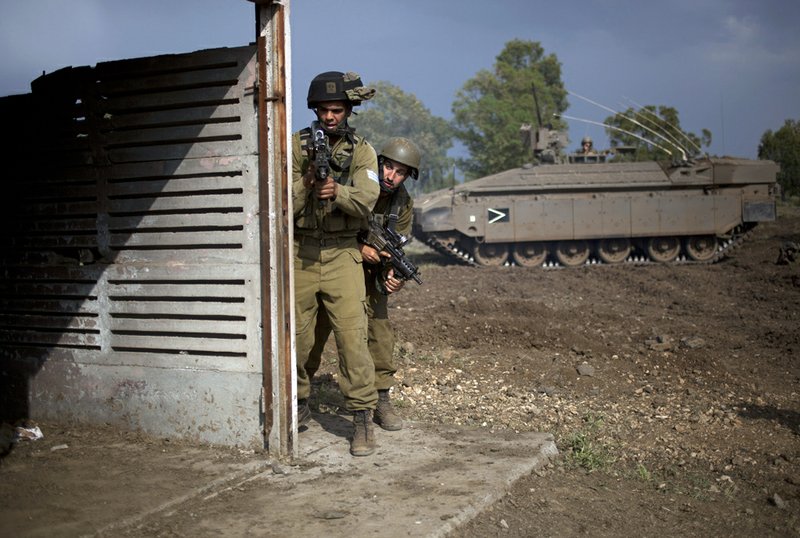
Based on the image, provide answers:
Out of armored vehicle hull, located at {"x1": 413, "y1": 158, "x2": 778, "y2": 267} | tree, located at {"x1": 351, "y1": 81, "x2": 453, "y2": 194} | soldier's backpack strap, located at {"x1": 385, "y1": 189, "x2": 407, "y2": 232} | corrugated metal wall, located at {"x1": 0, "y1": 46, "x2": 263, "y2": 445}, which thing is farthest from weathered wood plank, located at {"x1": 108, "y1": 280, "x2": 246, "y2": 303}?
tree, located at {"x1": 351, "y1": 81, "x2": 453, "y2": 194}

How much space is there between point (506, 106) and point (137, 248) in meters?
44.0

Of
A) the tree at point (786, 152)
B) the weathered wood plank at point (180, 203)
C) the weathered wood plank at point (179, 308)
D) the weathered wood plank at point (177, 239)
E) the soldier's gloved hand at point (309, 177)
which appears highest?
the tree at point (786, 152)

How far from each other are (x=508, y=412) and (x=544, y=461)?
4.63ft

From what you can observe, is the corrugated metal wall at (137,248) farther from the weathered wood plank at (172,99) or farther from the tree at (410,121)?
the tree at (410,121)

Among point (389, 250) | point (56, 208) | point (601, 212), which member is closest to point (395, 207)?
point (389, 250)

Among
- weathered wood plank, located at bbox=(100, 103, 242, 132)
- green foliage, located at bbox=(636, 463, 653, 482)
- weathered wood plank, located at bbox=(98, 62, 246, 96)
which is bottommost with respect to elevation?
green foliage, located at bbox=(636, 463, 653, 482)

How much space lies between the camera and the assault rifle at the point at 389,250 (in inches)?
203

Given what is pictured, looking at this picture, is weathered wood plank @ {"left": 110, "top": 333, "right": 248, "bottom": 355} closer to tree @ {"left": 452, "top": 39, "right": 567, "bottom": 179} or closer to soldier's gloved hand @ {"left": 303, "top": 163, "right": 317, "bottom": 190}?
soldier's gloved hand @ {"left": 303, "top": 163, "right": 317, "bottom": 190}

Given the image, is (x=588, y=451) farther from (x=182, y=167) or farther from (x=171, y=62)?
(x=171, y=62)

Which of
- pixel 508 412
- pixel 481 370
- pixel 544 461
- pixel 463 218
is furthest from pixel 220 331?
pixel 463 218

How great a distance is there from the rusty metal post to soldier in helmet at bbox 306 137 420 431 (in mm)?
678

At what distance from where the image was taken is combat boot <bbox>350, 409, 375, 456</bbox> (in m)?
4.79

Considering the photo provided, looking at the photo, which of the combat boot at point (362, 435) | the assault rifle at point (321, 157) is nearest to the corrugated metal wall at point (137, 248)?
the assault rifle at point (321, 157)

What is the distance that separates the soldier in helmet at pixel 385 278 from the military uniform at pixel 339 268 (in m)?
0.32
